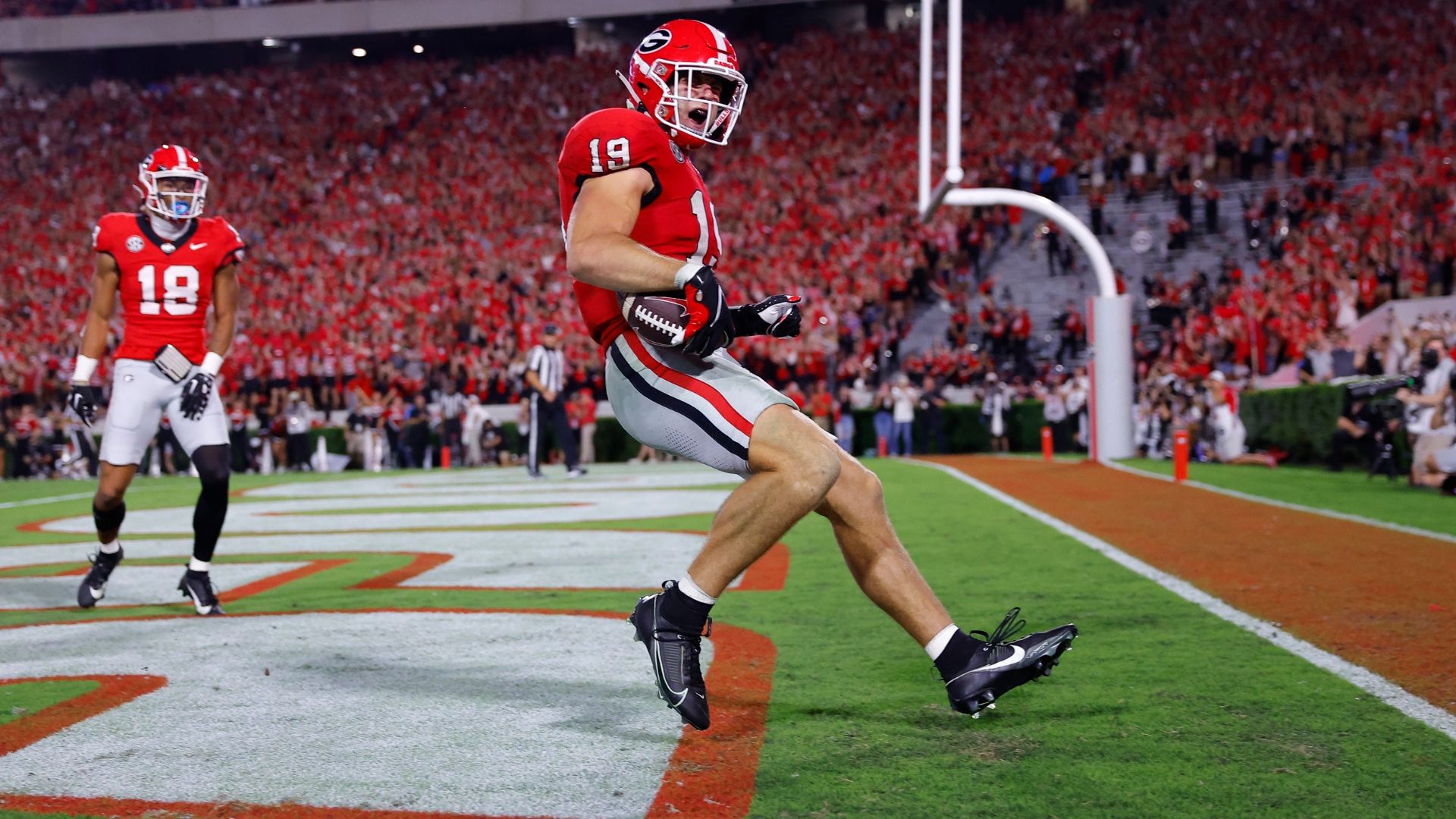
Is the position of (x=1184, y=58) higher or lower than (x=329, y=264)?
higher

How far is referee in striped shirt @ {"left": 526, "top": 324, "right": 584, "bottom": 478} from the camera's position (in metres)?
14.8

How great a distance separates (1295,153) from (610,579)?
72.1 feet

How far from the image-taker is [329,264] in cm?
2898

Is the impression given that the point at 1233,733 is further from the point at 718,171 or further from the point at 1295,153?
the point at 718,171

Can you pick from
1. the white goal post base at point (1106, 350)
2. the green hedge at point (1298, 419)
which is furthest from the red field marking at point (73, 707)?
the white goal post base at point (1106, 350)

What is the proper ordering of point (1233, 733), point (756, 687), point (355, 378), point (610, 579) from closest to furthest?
point (1233, 733) → point (756, 687) → point (610, 579) → point (355, 378)

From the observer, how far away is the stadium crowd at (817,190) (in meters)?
22.0

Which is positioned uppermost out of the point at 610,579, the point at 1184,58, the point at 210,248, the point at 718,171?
the point at 1184,58

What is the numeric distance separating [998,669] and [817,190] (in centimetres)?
2492

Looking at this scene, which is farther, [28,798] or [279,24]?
[279,24]

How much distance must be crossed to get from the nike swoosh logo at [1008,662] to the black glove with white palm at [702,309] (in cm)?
105

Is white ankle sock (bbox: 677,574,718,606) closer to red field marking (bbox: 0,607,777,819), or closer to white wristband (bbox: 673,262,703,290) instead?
red field marking (bbox: 0,607,777,819)

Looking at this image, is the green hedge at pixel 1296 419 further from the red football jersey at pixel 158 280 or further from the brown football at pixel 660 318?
the brown football at pixel 660 318

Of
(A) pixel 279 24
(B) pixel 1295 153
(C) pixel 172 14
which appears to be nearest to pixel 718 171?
(B) pixel 1295 153
